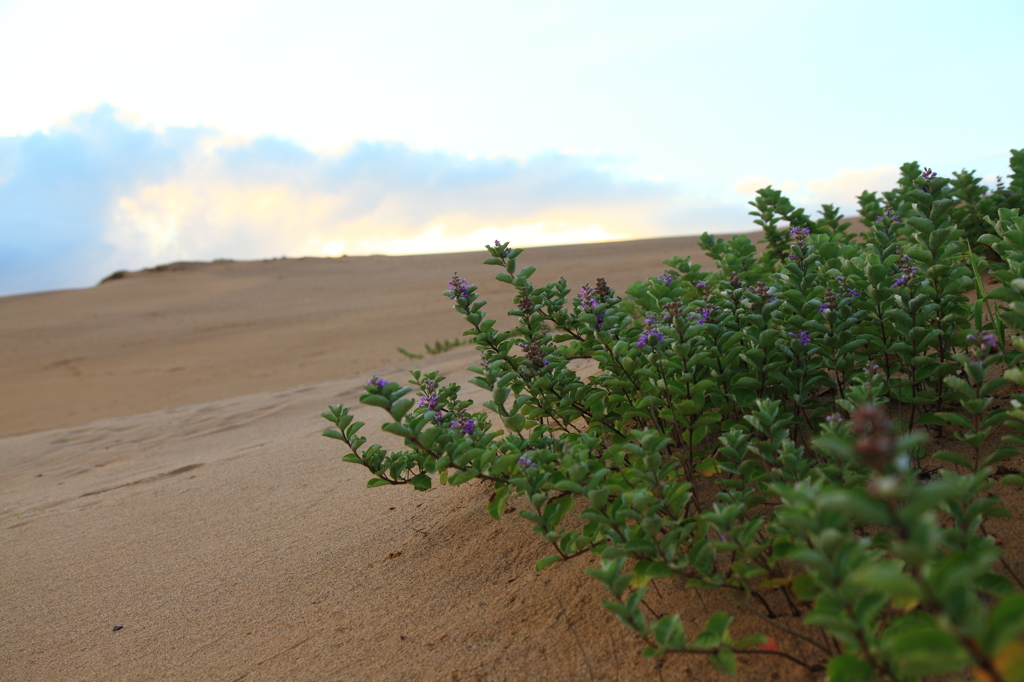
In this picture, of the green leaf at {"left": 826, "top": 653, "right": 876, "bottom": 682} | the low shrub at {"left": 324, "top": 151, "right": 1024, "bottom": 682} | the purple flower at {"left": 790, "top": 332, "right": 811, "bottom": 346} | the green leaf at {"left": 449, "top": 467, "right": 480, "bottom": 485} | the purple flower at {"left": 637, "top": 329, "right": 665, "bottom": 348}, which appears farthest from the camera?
the purple flower at {"left": 790, "top": 332, "right": 811, "bottom": 346}

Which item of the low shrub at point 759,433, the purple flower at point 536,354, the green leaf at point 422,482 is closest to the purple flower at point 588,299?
the low shrub at point 759,433

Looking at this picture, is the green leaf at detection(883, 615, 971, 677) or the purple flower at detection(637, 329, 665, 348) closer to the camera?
the green leaf at detection(883, 615, 971, 677)

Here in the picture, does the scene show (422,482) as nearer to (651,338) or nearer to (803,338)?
(651,338)

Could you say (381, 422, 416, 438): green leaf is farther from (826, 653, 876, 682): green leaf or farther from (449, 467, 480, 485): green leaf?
(826, 653, 876, 682): green leaf

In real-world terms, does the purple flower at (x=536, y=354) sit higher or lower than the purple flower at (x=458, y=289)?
lower

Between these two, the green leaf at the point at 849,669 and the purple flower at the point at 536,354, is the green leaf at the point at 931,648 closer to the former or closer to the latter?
the green leaf at the point at 849,669

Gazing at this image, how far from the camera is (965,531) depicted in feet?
5.26

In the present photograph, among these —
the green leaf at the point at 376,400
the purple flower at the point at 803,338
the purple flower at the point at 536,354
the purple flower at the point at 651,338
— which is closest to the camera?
the green leaf at the point at 376,400

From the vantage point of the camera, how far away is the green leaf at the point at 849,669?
1141mm

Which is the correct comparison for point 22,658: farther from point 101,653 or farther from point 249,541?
point 249,541

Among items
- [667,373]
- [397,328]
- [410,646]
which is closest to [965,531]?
[667,373]

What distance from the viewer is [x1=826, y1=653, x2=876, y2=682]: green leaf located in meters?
1.14

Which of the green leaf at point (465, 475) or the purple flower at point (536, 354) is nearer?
the green leaf at point (465, 475)

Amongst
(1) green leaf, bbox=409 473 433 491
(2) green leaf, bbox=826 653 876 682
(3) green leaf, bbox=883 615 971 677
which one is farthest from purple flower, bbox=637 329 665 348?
(3) green leaf, bbox=883 615 971 677
